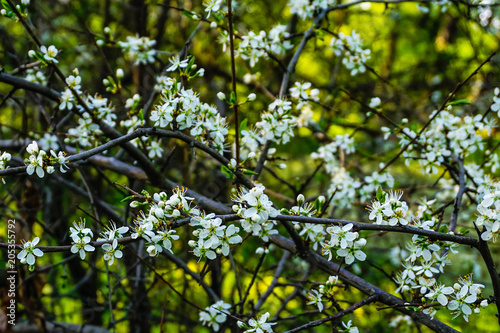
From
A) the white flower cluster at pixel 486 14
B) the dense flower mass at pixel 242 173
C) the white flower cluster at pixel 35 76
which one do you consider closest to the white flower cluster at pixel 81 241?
the dense flower mass at pixel 242 173

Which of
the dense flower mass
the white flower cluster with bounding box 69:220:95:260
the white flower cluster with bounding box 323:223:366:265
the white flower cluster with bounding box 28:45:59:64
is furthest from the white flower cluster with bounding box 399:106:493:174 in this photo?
the white flower cluster with bounding box 28:45:59:64

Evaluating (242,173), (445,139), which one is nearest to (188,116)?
(242,173)

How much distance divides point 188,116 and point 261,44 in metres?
0.96

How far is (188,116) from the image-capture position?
1.79 m

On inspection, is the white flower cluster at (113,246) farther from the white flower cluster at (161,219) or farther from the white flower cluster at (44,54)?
the white flower cluster at (44,54)

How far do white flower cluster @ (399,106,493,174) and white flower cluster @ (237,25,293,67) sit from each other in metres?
0.94

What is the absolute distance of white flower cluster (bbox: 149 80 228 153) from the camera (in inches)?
69.8

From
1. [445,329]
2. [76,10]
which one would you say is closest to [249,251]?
[445,329]

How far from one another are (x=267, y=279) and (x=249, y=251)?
37.8 inches

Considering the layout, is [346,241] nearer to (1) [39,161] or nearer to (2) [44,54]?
(1) [39,161]

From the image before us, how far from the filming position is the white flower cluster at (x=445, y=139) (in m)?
2.47

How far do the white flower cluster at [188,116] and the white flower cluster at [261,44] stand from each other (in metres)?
0.76

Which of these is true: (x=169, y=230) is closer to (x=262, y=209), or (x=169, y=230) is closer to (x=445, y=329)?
(x=262, y=209)

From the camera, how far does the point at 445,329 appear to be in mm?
1689
